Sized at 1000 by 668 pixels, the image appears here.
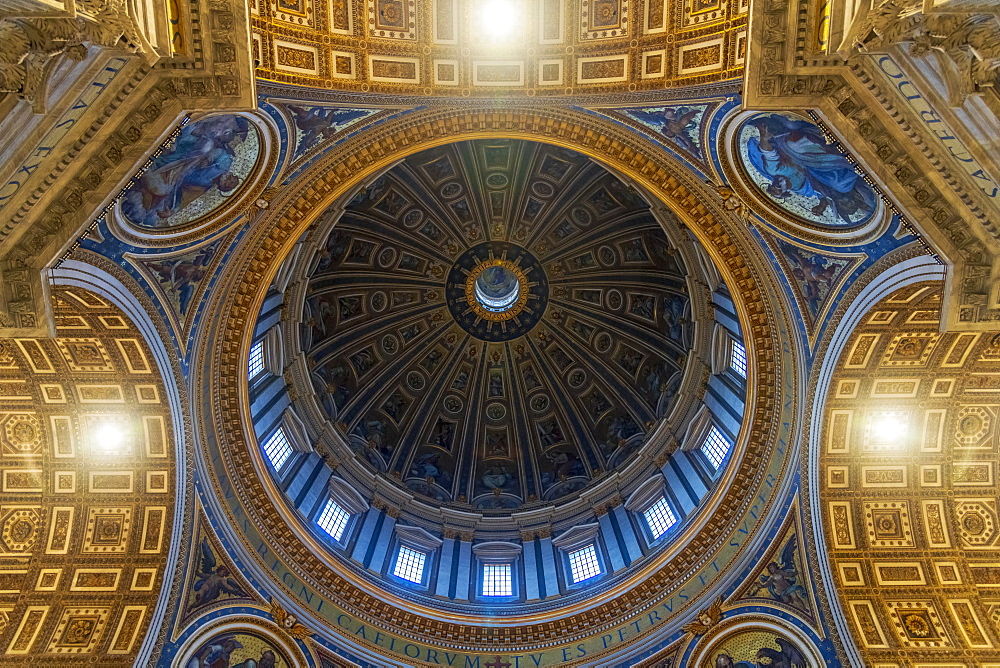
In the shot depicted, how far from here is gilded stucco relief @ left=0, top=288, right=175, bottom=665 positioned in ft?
52.7

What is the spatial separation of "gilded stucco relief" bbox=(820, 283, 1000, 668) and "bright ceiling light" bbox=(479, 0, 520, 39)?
413 inches

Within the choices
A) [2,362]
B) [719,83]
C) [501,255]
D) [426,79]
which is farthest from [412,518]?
[719,83]

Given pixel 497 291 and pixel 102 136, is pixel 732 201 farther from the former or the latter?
pixel 497 291

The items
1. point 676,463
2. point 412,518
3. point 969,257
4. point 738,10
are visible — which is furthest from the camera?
point 412,518

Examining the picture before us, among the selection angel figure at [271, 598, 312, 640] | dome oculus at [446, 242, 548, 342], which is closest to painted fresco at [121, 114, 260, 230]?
angel figure at [271, 598, 312, 640]

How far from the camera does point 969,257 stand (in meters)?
11.5

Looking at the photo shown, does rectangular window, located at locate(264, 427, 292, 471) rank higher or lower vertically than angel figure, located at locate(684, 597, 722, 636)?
higher

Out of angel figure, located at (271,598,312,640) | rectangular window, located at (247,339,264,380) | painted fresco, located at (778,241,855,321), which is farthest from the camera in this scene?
rectangular window, located at (247,339,264,380)

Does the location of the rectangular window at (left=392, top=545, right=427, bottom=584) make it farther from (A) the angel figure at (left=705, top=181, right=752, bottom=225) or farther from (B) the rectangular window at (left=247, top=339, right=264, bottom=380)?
(A) the angel figure at (left=705, top=181, right=752, bottom=225)

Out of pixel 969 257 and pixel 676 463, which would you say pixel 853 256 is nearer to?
pixel 969 257

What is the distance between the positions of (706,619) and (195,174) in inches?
646

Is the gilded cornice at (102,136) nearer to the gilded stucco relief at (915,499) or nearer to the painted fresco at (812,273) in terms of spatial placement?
the painted fresco at (812,273)

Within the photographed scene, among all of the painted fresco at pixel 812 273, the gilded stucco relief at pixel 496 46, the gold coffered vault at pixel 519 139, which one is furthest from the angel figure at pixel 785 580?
the gilded stucco relief at pixel 496 46

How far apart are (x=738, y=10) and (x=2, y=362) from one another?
57.6 ft
